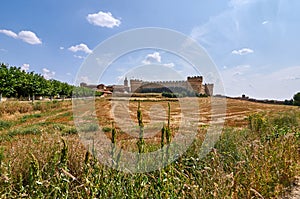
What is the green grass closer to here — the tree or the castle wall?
the castle wall

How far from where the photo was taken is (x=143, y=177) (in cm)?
227

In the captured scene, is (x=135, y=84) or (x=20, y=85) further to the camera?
(x=20, y=85)

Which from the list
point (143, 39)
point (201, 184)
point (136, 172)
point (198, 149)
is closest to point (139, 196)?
point (136, 172)

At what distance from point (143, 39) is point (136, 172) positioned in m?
1.99

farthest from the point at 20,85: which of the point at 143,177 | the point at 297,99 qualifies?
the point at 297,99

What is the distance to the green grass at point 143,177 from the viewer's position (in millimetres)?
1940

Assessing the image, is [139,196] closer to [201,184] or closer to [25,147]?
[201,184]

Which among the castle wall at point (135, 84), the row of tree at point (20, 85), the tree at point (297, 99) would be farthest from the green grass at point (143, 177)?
the tree at point (297, 99)

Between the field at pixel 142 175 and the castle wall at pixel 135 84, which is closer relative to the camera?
the field at pixel 142 175

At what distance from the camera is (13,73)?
28875mm

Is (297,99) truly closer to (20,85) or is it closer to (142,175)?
(142,175)

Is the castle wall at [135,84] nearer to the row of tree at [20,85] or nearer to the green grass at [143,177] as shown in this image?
the green grass at [143,177]

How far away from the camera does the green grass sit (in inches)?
76.4

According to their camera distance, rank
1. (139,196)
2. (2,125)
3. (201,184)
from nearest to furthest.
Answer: (139,196), (201,184), (2,125)
